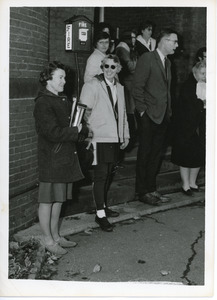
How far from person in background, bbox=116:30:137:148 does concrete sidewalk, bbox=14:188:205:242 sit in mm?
1227

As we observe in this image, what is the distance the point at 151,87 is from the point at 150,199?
1404 mm

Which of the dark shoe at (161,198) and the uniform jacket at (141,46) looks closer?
the dark shoe at (161,198)

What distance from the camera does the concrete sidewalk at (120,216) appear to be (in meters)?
5.48

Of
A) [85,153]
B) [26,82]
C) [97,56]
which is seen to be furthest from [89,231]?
[97,56]

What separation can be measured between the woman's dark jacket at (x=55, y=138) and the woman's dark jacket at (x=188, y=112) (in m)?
2.26

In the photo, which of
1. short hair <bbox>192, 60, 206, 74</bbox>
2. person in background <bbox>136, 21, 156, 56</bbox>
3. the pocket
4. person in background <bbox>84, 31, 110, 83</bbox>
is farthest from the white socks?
person in background <bbox>136, 21, 156, 56</bbox>

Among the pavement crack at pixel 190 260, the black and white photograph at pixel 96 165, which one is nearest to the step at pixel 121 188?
the black and white photograph at pixel 96 165

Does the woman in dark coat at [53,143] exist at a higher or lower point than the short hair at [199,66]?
lower

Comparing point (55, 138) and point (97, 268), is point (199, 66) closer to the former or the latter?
point (55, 138)

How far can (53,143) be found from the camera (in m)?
4.75

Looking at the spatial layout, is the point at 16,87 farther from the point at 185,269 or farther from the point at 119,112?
the point at 185,269

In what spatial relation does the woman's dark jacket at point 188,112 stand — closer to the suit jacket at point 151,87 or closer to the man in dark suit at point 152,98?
the man in dark suit at point 152,98

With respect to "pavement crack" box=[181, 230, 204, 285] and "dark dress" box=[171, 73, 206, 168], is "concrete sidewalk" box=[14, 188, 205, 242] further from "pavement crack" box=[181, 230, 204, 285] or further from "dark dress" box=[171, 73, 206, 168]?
"pavement crack" box=[181, 230, 204, 285]

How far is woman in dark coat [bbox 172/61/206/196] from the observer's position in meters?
6.58
